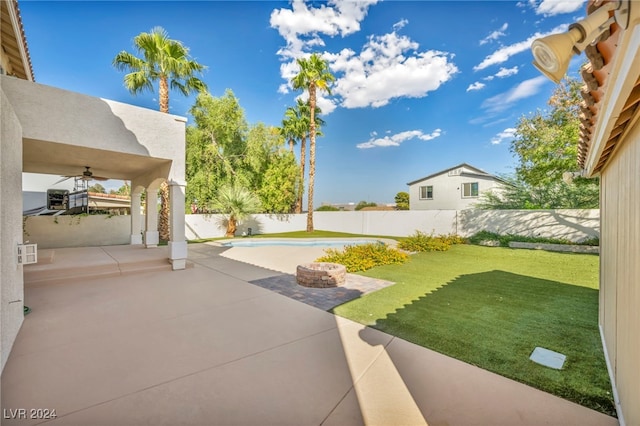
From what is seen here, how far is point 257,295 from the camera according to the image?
5.66 m

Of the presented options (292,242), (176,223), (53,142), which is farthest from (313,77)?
(53,142)

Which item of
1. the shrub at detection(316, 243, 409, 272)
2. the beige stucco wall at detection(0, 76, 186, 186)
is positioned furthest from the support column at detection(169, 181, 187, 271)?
the shrub at detection(316, 243, 409, 272)

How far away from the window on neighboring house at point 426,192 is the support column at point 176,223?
2096 cm

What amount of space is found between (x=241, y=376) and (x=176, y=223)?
6.32 metres

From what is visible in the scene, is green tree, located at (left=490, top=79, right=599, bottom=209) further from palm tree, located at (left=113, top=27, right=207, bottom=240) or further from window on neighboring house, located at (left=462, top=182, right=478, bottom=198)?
palm tree, located at (left=113, top=27, right=207, bottom=240)

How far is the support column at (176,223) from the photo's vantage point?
25.7 ft

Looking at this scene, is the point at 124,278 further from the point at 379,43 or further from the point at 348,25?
the point at 379,43

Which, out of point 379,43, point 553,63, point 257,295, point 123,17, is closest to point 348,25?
point 379,43

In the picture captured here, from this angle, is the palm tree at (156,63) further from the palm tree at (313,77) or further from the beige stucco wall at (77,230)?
the palm tree at (313,77)

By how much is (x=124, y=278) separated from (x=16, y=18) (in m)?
5.84

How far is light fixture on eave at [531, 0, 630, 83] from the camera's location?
1190mm

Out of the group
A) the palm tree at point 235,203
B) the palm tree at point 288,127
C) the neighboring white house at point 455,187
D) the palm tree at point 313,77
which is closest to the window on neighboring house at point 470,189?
the neighboring white house at point 455,187

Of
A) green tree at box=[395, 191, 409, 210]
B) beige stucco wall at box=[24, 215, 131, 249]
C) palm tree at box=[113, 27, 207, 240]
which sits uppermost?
palm tree at box=[113, 27, 207, 240]

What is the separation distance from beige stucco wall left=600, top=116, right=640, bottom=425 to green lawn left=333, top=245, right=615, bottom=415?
1.36ft
